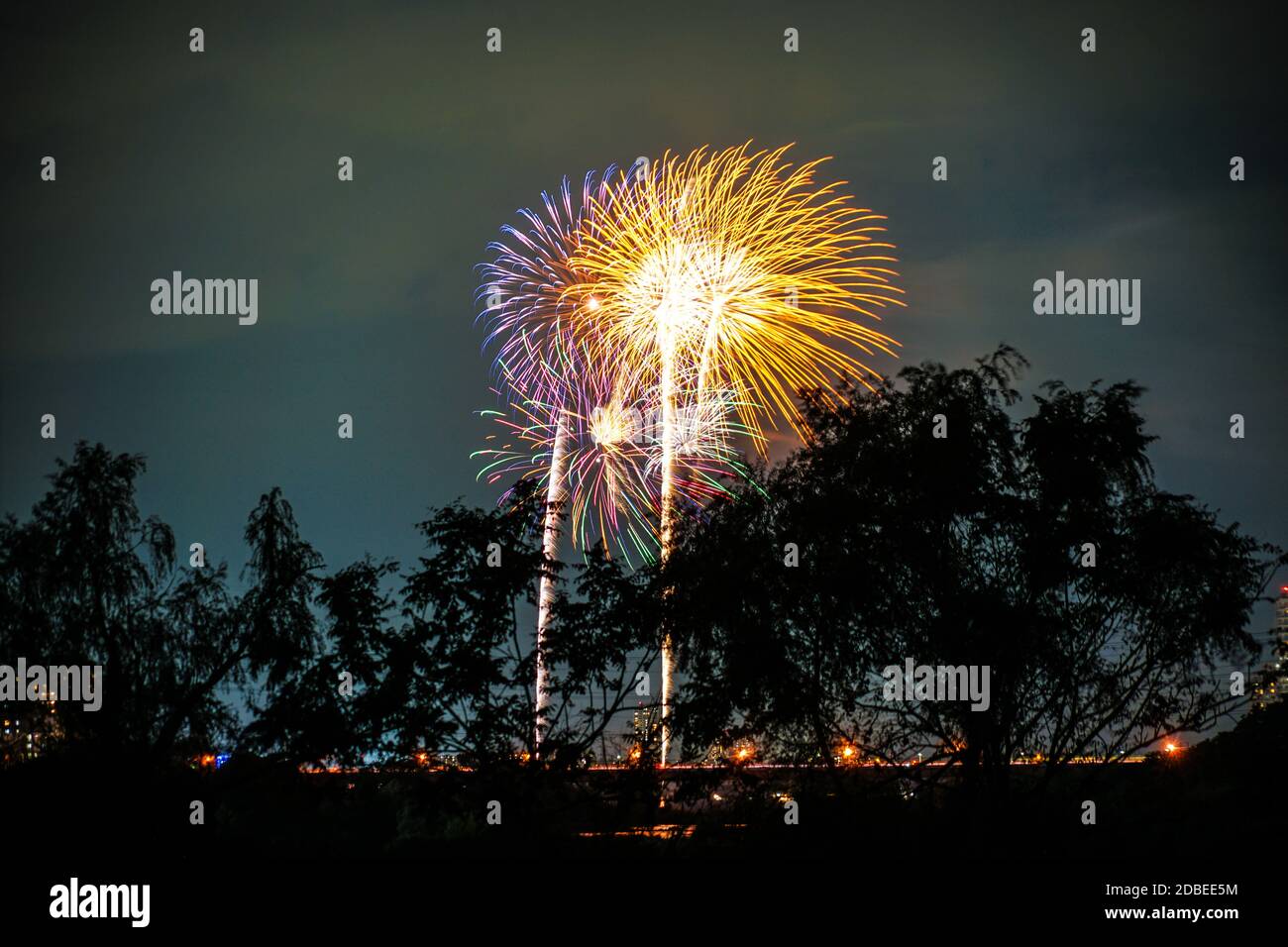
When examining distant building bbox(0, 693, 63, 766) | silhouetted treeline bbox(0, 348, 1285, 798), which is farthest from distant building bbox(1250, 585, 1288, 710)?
distant building bbox(0, 693, 63, 766)

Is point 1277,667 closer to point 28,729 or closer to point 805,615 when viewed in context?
point 805,615

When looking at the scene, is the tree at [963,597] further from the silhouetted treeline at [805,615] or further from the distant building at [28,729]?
the distant building at [28,729]

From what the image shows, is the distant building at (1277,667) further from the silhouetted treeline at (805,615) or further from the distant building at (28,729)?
the distant building at (28,729)

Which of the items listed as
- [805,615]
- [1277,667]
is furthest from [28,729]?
[1277,667]

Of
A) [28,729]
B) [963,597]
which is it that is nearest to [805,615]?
[963,597]

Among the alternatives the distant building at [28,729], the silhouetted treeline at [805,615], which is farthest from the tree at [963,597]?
the distant building at [28,729]

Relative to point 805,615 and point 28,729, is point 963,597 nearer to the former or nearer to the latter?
point 805,615

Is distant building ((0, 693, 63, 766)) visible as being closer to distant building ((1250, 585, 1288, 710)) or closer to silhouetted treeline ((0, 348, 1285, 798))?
silhouetted treeline ((0, 348, 1285, 798))

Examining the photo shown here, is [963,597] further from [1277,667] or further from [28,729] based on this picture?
[28,729]

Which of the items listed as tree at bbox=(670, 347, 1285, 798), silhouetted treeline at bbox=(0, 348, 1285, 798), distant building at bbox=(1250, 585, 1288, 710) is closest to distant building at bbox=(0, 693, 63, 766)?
silhouetted treeline at bbox=(0, 348, 1285, 798)

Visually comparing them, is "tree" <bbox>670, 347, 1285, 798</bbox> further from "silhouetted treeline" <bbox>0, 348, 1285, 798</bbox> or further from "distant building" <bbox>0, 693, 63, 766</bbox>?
"distant building" <bbox>0, 693, 63, 766</bbox>

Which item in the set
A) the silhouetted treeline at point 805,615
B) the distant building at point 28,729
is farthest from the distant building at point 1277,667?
the distant building at point 28,729
